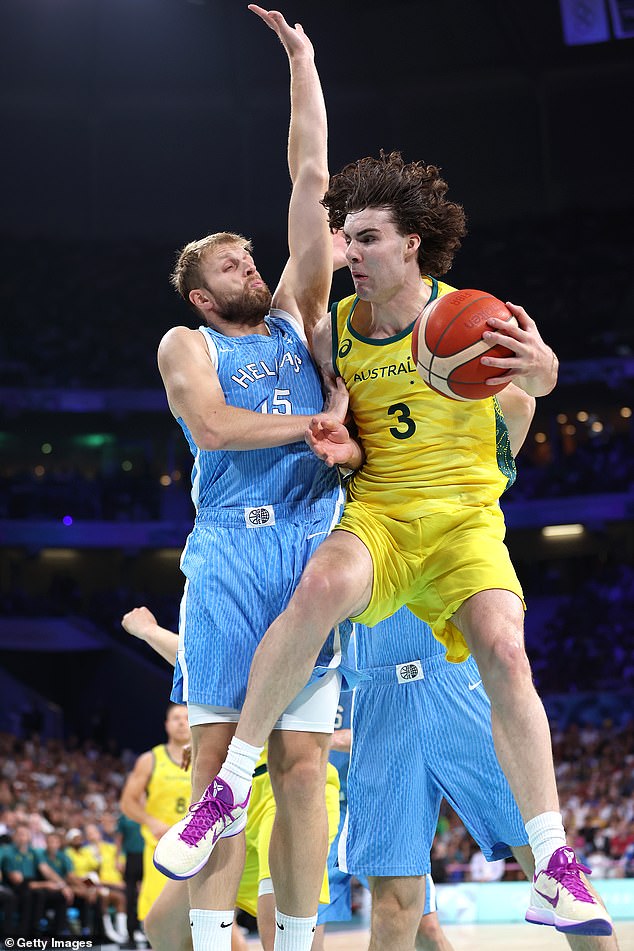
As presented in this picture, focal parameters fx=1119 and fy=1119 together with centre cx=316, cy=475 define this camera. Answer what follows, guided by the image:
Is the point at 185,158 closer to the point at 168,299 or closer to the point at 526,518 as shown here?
the point at 168,299

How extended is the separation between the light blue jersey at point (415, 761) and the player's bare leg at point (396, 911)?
0.18 ft

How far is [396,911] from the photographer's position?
470 cm

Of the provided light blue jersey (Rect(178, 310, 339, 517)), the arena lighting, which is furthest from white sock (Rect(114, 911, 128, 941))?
the arena lighting

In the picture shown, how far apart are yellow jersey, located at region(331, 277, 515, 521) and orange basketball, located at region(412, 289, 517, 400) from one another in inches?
10.6

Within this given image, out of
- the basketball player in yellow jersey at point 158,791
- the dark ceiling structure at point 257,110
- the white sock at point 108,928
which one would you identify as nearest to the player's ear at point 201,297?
the basketball player in yellow jersey at point 158,791

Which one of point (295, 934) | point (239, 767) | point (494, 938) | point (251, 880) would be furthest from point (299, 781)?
point (494, 938)

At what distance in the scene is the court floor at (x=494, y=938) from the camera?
881cm

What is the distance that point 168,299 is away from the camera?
2823 centimetres

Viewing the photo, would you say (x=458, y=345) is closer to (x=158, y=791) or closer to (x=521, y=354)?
(x=521, y=354)

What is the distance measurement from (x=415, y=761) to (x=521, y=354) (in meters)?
1.97

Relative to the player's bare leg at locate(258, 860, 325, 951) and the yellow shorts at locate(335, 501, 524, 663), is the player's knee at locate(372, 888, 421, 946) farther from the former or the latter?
the yellow shorts at locate(335, 501, 524, 663)

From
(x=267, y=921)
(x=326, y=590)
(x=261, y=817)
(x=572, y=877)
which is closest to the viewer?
(x=572, y=877)

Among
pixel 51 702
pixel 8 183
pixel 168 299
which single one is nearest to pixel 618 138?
pixel 168 299

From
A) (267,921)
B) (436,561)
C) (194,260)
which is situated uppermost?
(194,260)
